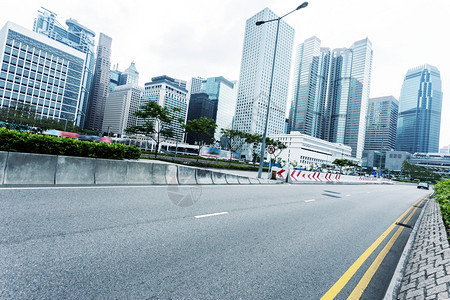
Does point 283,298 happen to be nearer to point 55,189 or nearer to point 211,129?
point 55,189

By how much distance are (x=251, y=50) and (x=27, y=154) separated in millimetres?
183483

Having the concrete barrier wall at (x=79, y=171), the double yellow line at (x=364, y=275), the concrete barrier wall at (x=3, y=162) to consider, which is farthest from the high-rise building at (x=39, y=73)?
the double yellow line at (x=364, y=275)

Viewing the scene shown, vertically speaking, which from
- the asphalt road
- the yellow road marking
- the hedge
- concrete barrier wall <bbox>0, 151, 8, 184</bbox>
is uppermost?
the hedge

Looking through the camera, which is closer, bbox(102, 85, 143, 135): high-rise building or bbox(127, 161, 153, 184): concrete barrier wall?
bbox(127, 161, 153, 184): concrete barrier wall

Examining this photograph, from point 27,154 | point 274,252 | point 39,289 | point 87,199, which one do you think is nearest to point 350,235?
point 274,252

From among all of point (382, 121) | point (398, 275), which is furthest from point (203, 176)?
point (382, 121)

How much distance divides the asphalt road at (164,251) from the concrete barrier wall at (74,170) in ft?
3.99

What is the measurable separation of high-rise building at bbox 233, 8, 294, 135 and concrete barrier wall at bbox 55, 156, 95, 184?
Answer: 148 meters

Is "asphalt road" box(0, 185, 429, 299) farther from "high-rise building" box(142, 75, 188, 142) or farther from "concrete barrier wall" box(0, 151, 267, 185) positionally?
"high-rise building" box(142, 75, 188, 142)

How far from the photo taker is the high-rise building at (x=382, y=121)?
178 metres

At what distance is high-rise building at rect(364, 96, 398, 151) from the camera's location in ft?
585

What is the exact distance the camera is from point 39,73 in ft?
380

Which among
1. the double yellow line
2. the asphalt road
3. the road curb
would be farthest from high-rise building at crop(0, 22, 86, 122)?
the road curb

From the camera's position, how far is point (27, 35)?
112 meters
